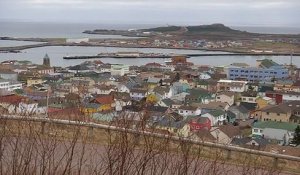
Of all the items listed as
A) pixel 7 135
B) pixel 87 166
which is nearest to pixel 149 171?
pixel 87 166

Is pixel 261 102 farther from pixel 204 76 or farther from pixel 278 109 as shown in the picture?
pixel 204 76

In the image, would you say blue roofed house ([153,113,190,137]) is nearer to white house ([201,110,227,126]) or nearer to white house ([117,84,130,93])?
white house ([201,110,227,126])

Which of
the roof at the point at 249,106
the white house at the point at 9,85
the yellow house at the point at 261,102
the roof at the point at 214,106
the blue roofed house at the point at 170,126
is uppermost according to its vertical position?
the blue roofed house at the point at 170,126

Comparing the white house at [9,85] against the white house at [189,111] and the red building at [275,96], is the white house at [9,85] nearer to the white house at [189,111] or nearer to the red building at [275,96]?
the white house at [189,111]

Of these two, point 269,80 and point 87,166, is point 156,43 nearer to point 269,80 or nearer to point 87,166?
point 269,80

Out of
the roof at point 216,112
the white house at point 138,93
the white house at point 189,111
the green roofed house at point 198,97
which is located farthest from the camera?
the white house at point 138,93

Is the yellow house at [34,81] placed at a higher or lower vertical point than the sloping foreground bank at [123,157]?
lower

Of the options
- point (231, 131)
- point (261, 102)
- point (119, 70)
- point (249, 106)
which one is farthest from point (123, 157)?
point (119, 70)

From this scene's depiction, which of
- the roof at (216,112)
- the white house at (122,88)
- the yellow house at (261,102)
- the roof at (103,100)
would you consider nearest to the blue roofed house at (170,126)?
the roof at (216,112)
